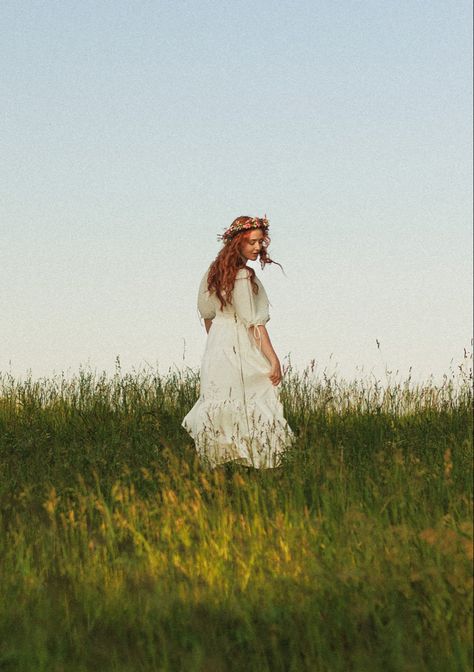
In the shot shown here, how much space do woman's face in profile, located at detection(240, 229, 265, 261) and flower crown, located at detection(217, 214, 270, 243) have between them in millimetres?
57

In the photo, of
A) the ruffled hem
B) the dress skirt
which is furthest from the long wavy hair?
the ruffled hem

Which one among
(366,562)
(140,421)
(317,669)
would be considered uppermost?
(140,421)

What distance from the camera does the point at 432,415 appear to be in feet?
33.9

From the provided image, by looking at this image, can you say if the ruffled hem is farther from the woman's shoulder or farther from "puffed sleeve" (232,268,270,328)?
the woman's shoulder

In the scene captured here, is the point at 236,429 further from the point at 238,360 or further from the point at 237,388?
the point at 238,360

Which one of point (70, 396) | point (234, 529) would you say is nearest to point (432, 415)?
point (70, 396)

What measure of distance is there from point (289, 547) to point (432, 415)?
245 inches

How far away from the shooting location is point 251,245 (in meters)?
7.71

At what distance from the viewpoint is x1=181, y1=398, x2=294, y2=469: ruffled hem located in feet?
24.5

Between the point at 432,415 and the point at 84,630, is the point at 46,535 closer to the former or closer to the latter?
the point at 84,630

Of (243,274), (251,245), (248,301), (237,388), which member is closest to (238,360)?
(237,388)

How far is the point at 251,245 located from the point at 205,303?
67 cm

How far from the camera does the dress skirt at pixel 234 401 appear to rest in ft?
24.7

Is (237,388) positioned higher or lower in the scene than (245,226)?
lower
